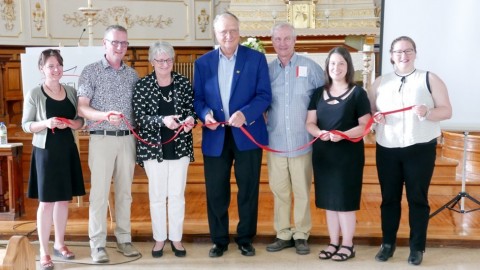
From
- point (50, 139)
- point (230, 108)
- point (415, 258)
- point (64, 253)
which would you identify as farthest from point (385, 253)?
point (50, 139)

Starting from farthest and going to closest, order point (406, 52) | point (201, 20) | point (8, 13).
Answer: point (201, 20) < point (8, 13) < point (406, 52)

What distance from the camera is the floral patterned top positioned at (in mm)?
3256

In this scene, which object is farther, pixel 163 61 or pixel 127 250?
pixel 127 250

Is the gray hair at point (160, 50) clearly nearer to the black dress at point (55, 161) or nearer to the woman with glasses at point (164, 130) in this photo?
the woman with glasses at point (164, 130)

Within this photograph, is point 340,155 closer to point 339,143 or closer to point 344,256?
point 339,143

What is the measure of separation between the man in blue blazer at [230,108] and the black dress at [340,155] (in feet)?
1.15

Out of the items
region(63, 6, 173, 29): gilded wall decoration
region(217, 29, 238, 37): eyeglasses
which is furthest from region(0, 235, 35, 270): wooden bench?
region(63, 6, 173, 29): gilded wall decoration

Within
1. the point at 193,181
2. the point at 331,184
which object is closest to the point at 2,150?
the point at 193,181

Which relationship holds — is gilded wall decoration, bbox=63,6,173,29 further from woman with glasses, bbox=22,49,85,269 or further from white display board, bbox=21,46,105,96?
woman with glasses, bbox=22,49,85,269

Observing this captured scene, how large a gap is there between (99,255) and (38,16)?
20.7ft

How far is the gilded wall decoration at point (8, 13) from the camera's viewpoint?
8242mm

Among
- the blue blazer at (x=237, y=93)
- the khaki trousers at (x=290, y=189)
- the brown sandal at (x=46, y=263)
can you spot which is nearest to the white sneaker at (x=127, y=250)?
the brown sandal at (x=46, y=263)

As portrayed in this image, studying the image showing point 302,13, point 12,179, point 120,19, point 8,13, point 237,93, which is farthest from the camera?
point 120,19

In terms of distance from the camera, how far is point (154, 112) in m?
3.28
